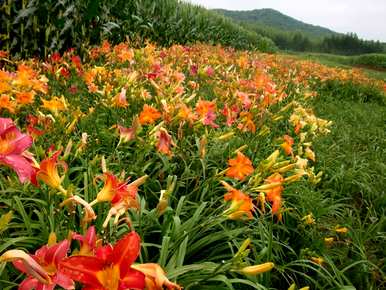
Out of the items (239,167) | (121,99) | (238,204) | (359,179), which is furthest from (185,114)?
(359,179)

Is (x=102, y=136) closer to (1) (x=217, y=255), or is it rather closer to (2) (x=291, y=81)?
(1) (x=217, y=255)

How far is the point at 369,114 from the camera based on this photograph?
291 inches

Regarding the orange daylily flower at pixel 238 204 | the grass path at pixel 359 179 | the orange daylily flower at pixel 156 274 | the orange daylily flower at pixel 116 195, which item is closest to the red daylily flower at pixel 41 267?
the orange daylily flower at pixel 156 274

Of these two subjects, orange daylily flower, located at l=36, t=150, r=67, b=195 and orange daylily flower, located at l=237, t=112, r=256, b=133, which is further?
orange daylily flower, located at l=237, t=112, r=256, b=133

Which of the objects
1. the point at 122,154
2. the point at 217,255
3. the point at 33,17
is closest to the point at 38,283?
the point at 217,255

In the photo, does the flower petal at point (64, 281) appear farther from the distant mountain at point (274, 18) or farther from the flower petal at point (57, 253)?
the distant mountain at point (274, 18)

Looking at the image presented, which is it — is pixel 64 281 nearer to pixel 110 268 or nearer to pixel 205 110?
pixel 110 268

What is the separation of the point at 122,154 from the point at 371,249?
1542 mm

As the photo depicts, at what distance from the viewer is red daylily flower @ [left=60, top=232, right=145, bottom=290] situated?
2.39 feet

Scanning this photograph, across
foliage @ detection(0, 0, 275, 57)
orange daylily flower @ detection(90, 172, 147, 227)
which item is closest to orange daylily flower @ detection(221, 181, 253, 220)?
orange daylily flower @ detection(90, 172, 147, 227)

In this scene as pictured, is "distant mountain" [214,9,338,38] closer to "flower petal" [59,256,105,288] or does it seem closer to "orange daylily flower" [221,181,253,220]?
"orange daylily flower" [221,181,253,220]

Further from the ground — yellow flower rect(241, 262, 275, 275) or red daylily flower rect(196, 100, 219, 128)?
red daylily flower rect(196, 100, 219, 128)

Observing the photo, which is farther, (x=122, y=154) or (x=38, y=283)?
(x=122, y=154)

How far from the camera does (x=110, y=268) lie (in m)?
0.74
